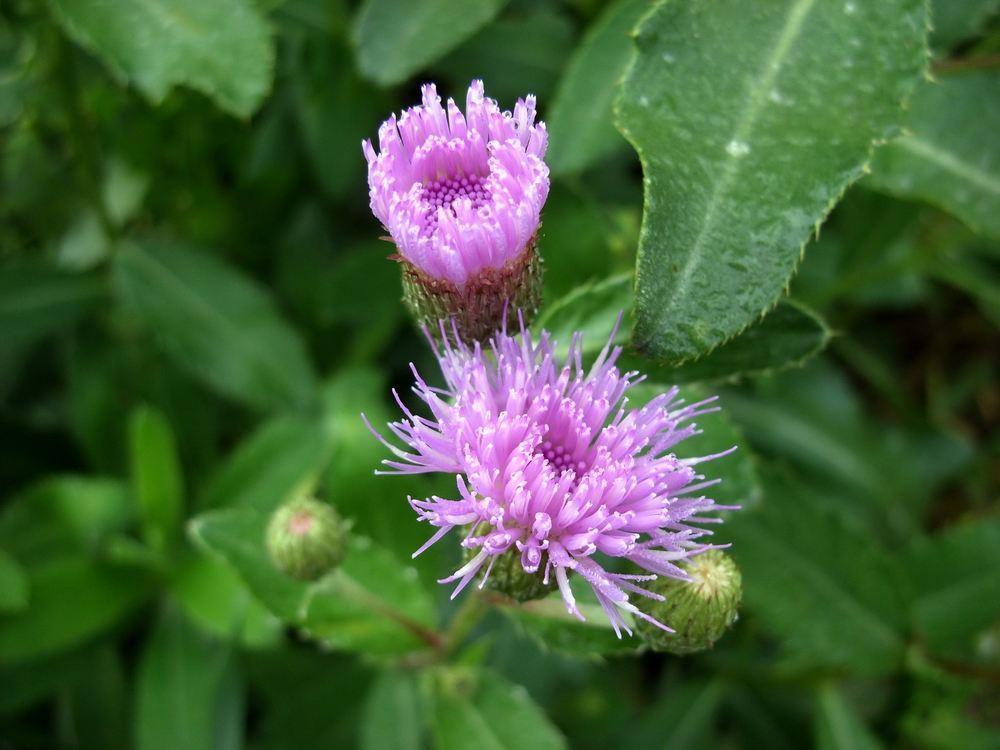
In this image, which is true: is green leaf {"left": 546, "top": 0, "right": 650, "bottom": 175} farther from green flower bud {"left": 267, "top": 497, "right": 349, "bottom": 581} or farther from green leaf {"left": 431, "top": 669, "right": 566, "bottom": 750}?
green leaf {"left": 431, "top": 669, "right": 566, "bottom": 750}

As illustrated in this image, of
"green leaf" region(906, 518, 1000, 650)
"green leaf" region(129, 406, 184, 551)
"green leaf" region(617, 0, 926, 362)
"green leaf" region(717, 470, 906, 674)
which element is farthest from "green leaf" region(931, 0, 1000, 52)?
"green leaf" region(129, 406, 184, 551)

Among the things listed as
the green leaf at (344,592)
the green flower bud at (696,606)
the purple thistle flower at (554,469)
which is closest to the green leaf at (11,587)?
the green leaf at (344,592)

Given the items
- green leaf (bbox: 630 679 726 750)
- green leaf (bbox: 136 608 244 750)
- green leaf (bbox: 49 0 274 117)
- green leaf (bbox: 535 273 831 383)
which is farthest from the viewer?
green leaf (bbox: 630 679 726 750)

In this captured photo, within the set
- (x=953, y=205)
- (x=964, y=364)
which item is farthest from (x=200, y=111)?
(x=964, y=364)

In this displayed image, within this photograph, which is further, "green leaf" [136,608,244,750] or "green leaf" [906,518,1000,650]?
"green leaf" [906,518,1000,650]

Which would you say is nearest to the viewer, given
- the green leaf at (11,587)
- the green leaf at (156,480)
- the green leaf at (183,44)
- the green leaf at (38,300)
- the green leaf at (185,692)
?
the green leaf at (183,44)

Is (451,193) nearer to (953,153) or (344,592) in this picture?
(344,592)

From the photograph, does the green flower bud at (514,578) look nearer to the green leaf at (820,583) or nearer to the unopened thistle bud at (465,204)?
the unopened thistle bud at (465,204)
